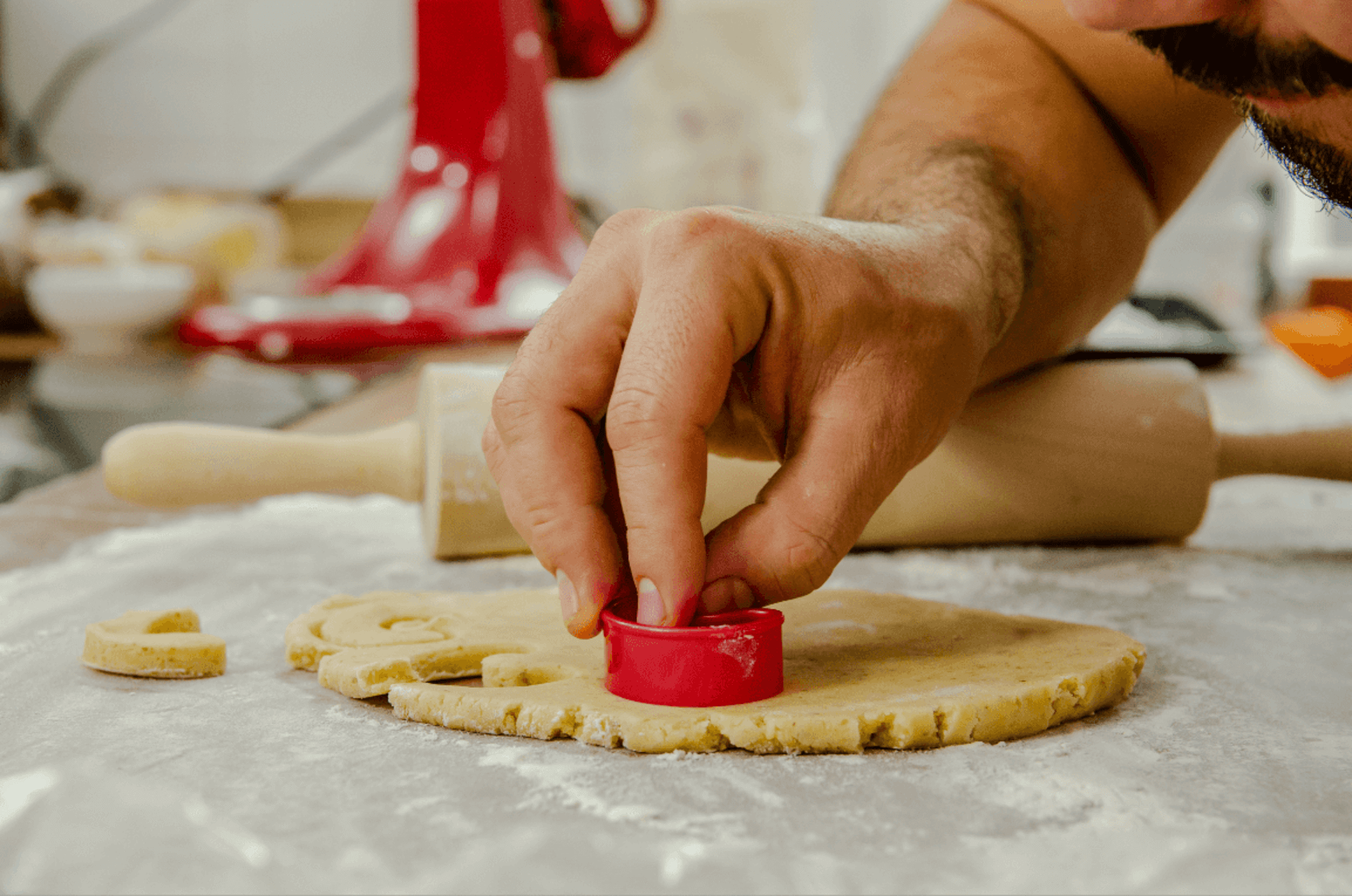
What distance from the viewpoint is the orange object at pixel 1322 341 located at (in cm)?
279

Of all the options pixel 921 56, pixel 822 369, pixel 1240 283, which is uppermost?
pixel 921 56

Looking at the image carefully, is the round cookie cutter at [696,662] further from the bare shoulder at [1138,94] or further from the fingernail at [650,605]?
the bare shoulder at [1138,94]

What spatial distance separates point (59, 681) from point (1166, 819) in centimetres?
61

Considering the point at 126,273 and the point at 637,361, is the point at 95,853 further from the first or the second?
the point at 126,273

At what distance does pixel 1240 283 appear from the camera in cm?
379

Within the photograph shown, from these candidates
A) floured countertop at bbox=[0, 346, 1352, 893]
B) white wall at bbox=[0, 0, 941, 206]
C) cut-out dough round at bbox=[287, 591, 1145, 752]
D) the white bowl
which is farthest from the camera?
white wall at bbox=[0, 0, 941, 206]

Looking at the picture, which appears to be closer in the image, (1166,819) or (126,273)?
(1166,819)

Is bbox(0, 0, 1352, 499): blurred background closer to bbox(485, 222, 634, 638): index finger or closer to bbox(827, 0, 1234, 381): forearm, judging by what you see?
bbox(827, 0, 1234, 381): forearm

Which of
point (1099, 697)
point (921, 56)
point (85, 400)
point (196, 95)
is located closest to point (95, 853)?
point (1099, 697)

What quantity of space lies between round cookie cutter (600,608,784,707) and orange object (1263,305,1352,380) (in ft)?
8.96

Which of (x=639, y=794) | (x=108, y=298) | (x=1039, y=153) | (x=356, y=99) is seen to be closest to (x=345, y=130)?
(x=356, y=99)

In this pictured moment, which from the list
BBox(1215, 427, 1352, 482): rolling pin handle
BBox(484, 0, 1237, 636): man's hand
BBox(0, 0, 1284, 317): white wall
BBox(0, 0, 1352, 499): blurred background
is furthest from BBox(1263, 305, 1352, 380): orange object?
BBox(484, 0, 1237, 636): man's hand

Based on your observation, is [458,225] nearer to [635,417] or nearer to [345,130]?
[345,130]

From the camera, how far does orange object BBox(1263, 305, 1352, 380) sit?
9.15 ft
